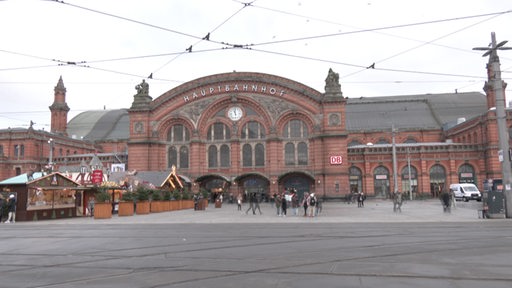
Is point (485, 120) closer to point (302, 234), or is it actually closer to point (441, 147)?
point (441, 147)

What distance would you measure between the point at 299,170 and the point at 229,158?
9227mm

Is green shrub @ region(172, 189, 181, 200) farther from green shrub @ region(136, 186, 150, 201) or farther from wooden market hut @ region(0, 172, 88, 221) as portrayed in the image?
wooden market hut @ region(0, 172, 88, 221)

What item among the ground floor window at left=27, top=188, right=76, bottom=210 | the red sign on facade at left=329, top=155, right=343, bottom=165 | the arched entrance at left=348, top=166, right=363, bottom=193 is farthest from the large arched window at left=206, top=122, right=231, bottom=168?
the ground floor window at left=27, top=188, right=76, bottom=210

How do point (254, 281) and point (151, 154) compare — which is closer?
point (254, 281)

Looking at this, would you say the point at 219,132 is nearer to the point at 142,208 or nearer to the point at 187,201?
the point at 187,201

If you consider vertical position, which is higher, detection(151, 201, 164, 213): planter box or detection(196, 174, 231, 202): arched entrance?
detection(196, 174, 231, 202): arched entrance

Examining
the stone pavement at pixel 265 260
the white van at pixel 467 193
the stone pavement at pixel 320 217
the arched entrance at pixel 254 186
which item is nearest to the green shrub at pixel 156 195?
the stone pavement at pixel 320 217

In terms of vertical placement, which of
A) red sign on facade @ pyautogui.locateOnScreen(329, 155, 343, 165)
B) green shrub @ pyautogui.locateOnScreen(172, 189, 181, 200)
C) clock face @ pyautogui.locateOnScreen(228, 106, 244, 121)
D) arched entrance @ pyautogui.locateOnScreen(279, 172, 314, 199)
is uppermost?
clock face @ pyautogui.locateOnScreen(228, 106, 244, 121)

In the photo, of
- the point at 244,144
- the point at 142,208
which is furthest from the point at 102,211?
the point at 244,144

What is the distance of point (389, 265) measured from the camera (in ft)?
31.9

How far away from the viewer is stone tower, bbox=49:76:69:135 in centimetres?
7469

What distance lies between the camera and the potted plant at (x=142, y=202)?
33.9 meters

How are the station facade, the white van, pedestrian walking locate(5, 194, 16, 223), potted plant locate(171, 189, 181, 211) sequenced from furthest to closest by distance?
1. the station facade
2. the white van
3. potted plant locate(171, 189, 181, 211)
4. pedestrian walking locate(5, 194, 16, 223)

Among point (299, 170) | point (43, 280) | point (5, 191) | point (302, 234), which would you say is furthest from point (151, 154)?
point (43, 280)
